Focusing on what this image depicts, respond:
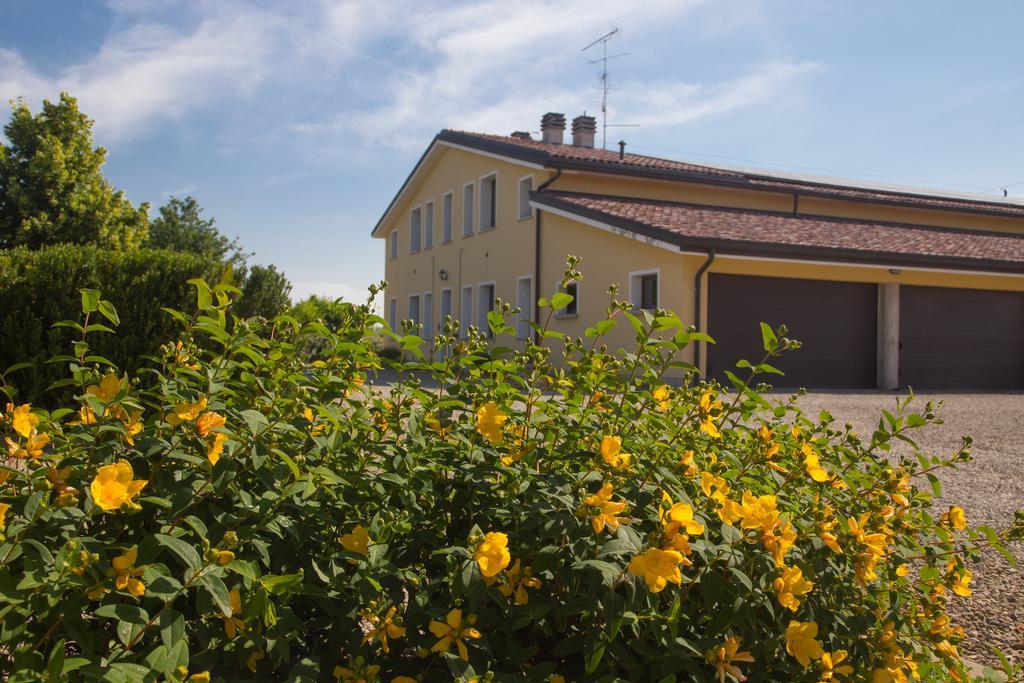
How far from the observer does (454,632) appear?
146cm

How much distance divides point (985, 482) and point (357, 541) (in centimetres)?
570

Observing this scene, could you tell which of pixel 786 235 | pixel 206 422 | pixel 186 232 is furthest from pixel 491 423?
pixel 186 232

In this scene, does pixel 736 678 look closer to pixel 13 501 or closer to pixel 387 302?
pixel 13 501

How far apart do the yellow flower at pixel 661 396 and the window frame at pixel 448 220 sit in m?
19.6

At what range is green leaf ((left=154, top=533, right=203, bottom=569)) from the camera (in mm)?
1223

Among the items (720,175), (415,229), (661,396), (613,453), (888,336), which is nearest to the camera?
(613,453)

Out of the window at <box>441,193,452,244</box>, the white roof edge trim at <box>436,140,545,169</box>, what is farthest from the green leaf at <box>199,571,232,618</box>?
the window at <box>441,193,452,244</box>

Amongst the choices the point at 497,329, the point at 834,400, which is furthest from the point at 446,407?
the point at 834,400

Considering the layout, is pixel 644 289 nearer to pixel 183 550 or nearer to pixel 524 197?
pixel 524 197

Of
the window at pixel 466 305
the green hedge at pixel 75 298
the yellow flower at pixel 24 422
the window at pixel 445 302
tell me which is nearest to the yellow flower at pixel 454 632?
the yellow flower at pixel 24 422

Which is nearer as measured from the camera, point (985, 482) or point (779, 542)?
point (779, 542)

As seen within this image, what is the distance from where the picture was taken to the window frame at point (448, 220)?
2152 centimetres

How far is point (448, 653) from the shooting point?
1443 mm

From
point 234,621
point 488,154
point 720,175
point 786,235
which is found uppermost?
point 488,154
